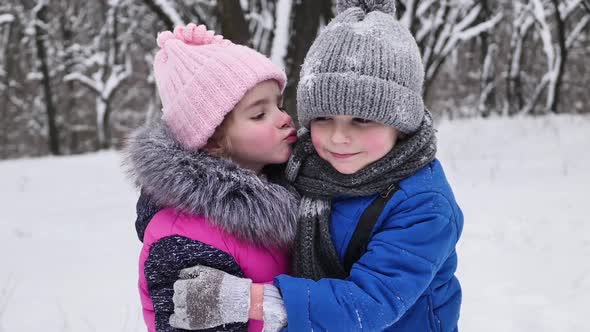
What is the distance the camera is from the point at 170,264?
1.42 metres

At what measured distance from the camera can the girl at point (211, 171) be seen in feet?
4.77

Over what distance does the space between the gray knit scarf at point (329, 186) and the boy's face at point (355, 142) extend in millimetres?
23

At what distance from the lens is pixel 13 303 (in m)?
3.46

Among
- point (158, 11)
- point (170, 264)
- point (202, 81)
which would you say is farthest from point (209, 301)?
point (158, 11)

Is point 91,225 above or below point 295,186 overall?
below

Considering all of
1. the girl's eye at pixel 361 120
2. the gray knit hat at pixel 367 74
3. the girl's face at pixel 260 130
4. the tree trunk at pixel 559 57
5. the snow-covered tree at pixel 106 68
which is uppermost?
the gray knit hat at pixel 367 74

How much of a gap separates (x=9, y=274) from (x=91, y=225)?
52.9 inches

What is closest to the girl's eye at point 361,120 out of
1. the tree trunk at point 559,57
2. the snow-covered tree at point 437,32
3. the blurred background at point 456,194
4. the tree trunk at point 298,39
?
the blurred background at point 456,194

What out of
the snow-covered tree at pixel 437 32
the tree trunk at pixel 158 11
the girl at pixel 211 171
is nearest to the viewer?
the girl at pixel 211 171

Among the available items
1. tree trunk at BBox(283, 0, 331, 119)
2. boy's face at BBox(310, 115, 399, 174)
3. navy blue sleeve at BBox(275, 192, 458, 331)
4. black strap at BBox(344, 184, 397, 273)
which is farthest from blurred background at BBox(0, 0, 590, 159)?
navy blue sleeve at BBox(275, 192, 458, 331)

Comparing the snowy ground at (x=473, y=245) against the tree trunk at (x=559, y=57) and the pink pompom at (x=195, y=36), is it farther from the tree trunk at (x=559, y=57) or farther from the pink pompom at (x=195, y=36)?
the tree trunk at (x=559, y=57)

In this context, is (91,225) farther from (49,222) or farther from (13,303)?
(13,303)

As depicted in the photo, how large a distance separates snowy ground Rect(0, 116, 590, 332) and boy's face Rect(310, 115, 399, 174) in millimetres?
1932

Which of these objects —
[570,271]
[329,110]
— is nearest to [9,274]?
[329,110]
